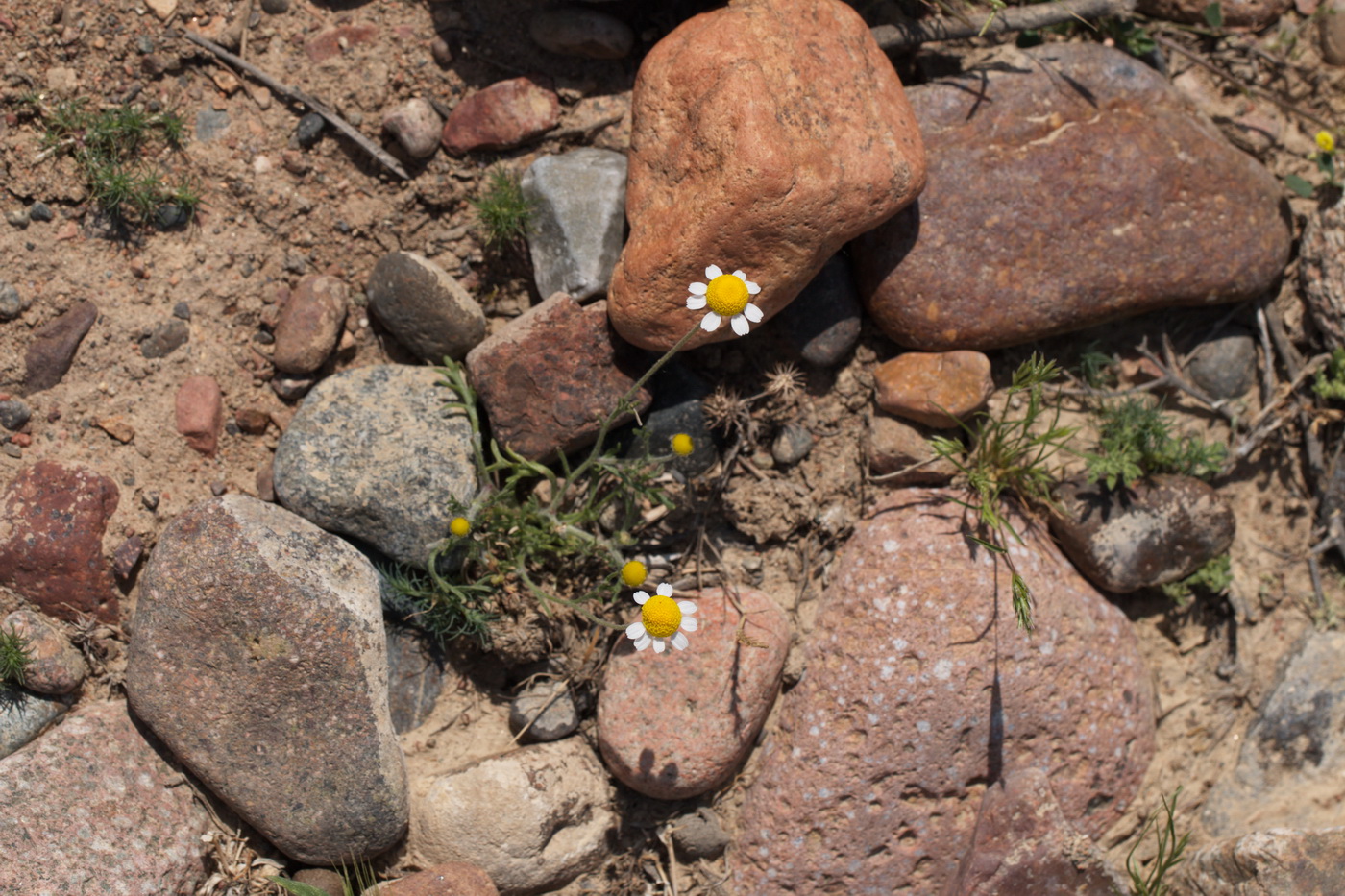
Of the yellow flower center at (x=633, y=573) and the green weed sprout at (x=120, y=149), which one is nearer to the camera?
the yellow flower center at (x=633, y=573)

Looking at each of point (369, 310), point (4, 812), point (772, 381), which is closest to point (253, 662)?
point (4, 812)

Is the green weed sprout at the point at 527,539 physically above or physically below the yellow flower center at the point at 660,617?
below

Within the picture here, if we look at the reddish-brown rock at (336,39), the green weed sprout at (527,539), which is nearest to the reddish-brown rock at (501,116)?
the reddish-brown rock at (336,39)

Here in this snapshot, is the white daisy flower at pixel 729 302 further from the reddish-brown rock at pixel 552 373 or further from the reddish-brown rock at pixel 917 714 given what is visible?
the reddish-brown rock at pixel 917 714

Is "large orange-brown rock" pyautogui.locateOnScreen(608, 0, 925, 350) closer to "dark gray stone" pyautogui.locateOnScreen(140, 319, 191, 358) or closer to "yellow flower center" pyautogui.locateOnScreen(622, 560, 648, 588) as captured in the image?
"yellow flower center" pyautogui.locateOnScreen(622, 560, 648, 588)

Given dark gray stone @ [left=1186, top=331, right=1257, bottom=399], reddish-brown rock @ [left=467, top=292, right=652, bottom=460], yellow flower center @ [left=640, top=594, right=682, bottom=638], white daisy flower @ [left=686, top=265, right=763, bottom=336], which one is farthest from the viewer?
dark gray stone @ [left=1186, top=331, right=1257, bottom=399]

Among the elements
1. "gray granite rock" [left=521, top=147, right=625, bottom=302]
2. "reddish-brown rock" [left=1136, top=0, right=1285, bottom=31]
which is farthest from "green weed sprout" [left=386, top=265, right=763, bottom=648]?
"reddish-brown rock" [left=1136, top=0, right=1285, bottom=31]

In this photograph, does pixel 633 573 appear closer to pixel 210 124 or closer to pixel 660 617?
pixel 660 617
